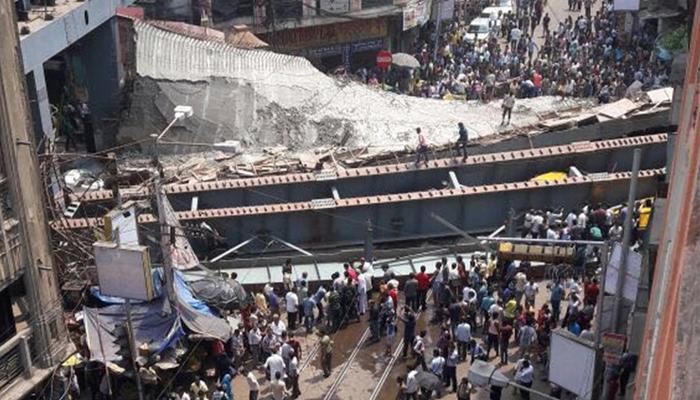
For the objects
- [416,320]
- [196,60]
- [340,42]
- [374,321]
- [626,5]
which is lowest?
[416,320]

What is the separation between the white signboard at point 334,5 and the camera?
40.8m

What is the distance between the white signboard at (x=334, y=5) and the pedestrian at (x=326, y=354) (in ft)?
75.2

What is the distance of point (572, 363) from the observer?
54.3 ft

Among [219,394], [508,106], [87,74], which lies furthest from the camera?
[87,74]

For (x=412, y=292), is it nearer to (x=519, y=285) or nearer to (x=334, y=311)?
(x=334, y=311)

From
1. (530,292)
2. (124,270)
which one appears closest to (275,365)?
(124,270)

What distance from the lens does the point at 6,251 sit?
1689cm

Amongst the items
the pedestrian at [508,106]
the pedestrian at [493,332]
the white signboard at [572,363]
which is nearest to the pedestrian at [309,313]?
the pedestrian at [493,332]

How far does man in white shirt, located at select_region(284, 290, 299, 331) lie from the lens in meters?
22.1

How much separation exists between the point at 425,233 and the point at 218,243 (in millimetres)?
5867

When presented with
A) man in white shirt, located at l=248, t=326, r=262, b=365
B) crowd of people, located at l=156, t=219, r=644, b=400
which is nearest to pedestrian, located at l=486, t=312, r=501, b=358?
crowd of people, located at l=156, t=219, r=644, b=400

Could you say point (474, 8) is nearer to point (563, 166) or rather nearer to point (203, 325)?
point (563, 166)

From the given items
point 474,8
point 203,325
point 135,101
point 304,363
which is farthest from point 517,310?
point 474,8

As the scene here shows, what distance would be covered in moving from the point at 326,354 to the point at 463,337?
2987 mm
